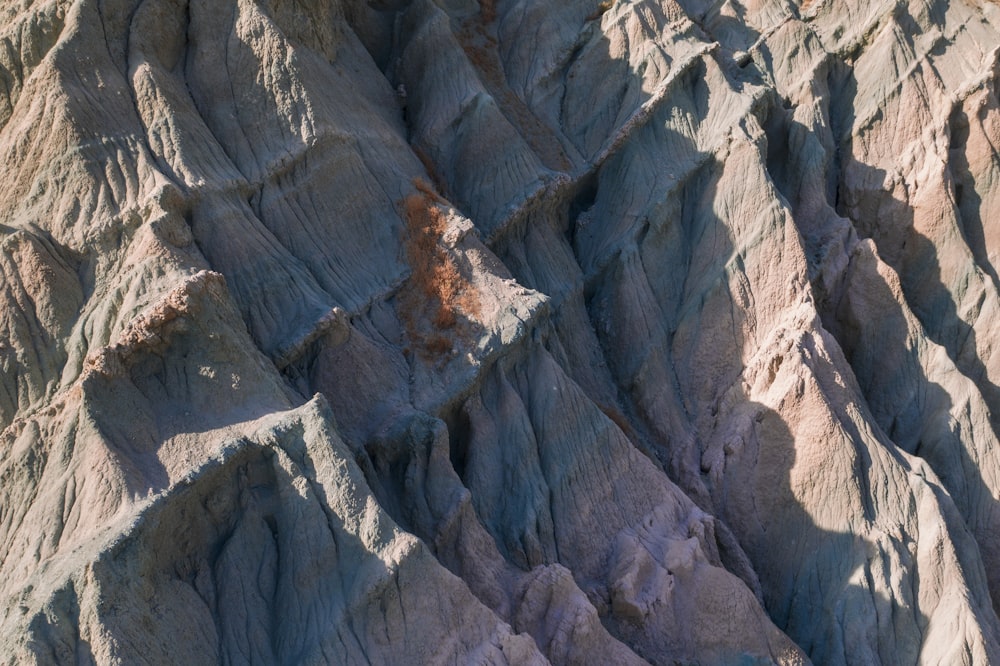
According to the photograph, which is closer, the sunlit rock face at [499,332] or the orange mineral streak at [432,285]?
the sunlit rock face at [499,332]

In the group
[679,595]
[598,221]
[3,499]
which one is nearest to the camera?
[3,499]

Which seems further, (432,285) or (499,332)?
(432,285)

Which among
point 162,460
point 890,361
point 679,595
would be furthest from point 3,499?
point 890,361

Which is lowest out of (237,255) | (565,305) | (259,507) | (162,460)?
→ (259,507)

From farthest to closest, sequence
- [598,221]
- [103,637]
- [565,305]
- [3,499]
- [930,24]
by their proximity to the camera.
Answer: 1. [930,24]
2. [598,221]
3. [565,305]
4. [3,499]
5. [103,637]

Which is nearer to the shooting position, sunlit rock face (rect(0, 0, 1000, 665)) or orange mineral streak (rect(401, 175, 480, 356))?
sunlit rock face (rect(0, 0, 1000, 665))

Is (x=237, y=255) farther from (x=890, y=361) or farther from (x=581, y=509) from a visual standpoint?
(x=890, y=361)

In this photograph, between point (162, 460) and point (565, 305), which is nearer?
point (162, 460)

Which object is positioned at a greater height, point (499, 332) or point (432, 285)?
point (432, 285)
